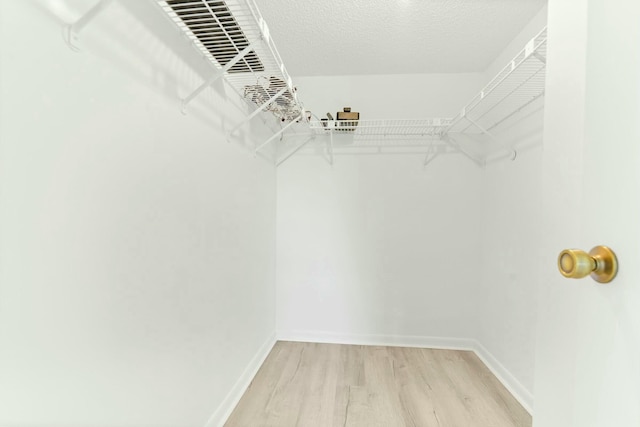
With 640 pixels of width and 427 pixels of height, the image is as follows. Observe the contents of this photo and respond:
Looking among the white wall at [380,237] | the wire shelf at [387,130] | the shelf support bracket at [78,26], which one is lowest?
the white wall at [380,237]

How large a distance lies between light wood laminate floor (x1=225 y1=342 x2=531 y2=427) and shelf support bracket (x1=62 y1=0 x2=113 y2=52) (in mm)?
1720

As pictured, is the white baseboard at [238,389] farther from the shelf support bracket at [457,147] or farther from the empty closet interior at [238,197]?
the shelf support bracket at [457,147]

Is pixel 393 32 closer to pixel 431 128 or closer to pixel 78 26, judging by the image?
pixel 431 128

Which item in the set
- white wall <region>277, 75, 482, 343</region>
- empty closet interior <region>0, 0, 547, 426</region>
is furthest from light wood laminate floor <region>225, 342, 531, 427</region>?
white wall <region>277, 75, 482, 343</region>

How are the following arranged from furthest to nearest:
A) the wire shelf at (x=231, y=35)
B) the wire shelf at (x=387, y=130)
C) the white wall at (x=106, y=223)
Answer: the wire shelf at (x=387, y=130)
the wire shelf at (x=231, y=35)
the white wall at (x=106, y=223)

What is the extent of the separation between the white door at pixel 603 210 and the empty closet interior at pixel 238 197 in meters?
0.74

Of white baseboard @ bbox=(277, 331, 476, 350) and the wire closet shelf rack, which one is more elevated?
the wire closet shelf rack

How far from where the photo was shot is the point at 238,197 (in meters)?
1.77

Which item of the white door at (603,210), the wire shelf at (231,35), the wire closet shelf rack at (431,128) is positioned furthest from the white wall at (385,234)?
the white door at (603,210)

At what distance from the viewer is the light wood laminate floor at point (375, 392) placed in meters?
1.64

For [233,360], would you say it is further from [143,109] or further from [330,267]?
[143,109]

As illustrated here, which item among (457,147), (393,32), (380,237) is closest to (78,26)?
(393,32)

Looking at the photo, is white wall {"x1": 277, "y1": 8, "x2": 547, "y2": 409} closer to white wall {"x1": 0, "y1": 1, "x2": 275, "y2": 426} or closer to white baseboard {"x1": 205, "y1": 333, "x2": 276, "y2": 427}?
white baseboard {"x1": 205, "y1": 333, "x2": 276, "y2": 427}

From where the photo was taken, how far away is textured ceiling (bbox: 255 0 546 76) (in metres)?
1.69
